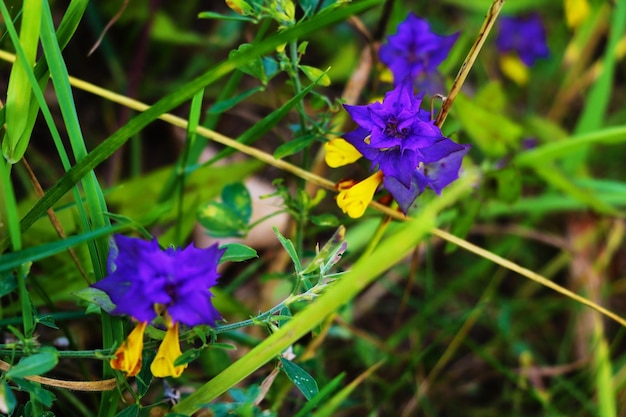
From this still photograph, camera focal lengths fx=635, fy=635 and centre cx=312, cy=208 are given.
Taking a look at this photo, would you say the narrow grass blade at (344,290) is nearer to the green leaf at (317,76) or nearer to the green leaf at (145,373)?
the green leaf at (145,373)

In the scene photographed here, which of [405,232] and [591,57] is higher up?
[405,232]

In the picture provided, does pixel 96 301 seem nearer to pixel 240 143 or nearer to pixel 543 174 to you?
pixel 240 143

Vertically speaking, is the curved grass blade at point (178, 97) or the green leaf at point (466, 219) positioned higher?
the curved grass blade at point (178, 97)

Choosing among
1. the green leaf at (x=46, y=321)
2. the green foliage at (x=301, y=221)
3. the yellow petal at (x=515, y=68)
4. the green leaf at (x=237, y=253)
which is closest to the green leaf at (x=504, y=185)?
the green foliage at (x=301, y=221)

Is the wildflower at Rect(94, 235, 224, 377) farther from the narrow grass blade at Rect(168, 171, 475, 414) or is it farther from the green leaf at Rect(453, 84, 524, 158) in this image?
the green leaf at Rect(453, 84, 524, 158)

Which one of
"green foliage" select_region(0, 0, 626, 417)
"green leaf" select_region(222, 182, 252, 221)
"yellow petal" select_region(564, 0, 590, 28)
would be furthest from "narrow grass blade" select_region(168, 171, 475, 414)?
"yellow petal" select_region(564, 0, 590, 28)

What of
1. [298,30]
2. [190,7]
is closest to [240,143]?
[298,30]
